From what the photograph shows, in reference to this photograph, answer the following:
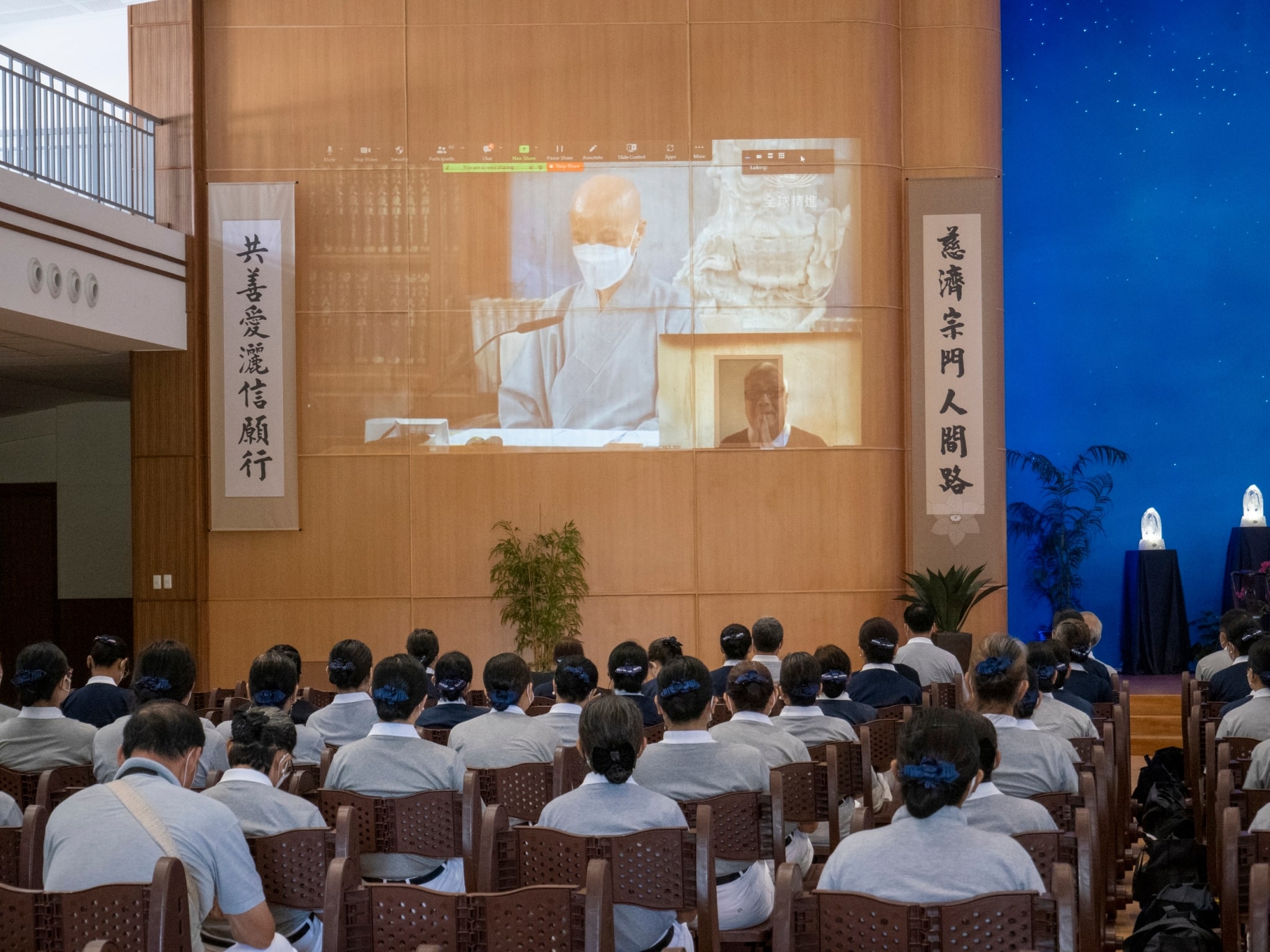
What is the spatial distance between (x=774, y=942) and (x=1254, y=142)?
37.9 ft

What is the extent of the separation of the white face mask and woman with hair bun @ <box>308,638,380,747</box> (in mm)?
5692

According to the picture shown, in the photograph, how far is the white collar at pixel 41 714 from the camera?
4.92m

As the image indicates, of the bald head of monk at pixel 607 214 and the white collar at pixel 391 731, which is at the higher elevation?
the bald head of monk at pixel 607 214

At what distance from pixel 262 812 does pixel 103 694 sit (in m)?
2.77

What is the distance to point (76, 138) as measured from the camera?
940 centimetres

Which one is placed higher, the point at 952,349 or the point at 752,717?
the point at 952,349

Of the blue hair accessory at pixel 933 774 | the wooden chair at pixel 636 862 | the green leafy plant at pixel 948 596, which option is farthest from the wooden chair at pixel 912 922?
the green leafy plant at pixel 948 596

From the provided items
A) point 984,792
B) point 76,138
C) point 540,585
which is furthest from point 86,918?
point 76,138

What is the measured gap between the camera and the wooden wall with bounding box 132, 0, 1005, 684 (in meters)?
10.5

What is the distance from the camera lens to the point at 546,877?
323 centimetres

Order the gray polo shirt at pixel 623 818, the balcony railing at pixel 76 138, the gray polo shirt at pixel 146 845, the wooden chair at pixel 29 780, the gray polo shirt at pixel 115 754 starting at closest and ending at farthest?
the gray polo shirt at pixel 146 845 → the gray polo shirt at pixel 623 818 → the gray polo shirt at pixel 115 754 → the wooden chair at pixel 29 780 → the balcony railing at pixel 76 138

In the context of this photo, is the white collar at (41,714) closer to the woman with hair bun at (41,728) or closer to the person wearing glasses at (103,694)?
the woman with hair bun at (41,728)

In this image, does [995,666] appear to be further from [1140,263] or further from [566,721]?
[1140,263]

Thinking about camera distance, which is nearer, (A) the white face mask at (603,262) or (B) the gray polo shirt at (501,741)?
(B) the gray polo shirt at (501,741)
